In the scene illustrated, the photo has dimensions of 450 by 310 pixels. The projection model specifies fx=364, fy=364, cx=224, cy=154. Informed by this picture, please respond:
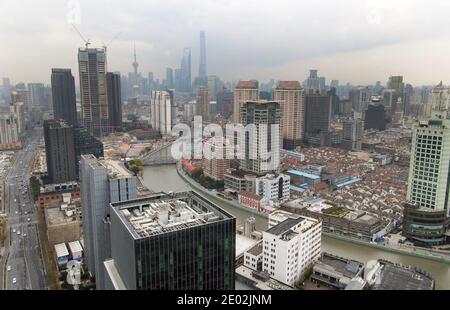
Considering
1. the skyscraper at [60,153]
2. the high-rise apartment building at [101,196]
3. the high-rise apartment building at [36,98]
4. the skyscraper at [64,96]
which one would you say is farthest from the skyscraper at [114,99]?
the high-rise apartment building at [101,196]

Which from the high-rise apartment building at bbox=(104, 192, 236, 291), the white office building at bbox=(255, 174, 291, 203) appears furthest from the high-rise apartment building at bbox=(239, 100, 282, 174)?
the high-rise apartment building at bbox=(104, 192, 236, 291)

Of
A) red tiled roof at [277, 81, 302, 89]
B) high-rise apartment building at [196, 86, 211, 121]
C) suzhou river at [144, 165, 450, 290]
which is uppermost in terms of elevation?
red tiled roof at [277, 81, 302, 89]

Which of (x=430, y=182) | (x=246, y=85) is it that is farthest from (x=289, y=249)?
(x=246, y=85)

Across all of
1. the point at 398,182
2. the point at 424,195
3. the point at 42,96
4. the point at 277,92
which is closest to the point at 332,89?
the point at 277,92

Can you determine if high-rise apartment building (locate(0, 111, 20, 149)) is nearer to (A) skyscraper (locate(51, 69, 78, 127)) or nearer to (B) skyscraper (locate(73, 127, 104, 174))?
(A) skyscraper (locate(51, 69, 78, 127))

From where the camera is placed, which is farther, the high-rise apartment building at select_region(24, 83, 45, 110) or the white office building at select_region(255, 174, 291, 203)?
the high-rise apartment building at select_region(24, 83, 45, 110)
